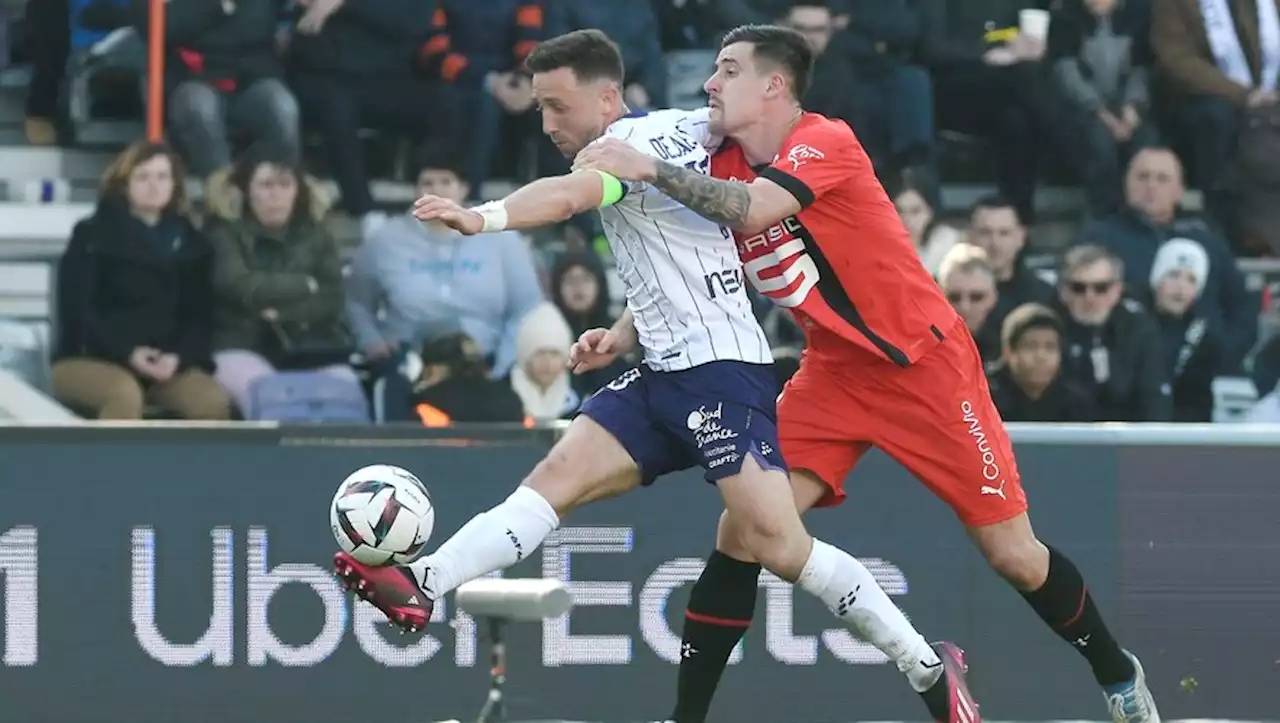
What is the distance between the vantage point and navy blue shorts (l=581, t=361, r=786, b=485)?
612cm

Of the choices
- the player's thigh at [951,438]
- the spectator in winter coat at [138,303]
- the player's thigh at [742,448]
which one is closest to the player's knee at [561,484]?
the player's thigh at [742,448]

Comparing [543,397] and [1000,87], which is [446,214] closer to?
[543,397]

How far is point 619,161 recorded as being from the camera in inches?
223

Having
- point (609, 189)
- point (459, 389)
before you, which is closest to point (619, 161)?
point (609, 189)

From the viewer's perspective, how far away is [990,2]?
442 inches

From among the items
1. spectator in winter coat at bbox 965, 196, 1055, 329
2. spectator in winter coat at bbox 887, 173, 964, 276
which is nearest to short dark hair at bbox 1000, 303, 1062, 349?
spectator in winter coat at bbox 965, 196, 1055, 329

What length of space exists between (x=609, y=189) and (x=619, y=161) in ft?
0.25

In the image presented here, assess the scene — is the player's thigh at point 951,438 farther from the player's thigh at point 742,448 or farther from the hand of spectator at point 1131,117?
the hand of spectator at point 1131,117

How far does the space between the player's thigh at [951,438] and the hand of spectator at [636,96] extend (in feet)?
13.6

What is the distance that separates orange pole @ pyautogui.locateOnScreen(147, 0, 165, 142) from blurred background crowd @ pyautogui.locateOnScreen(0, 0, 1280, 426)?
0.23 ft

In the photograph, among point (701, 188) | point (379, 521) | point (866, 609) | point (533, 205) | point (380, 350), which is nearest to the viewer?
point (533, 205)

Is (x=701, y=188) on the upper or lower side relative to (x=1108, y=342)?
upper

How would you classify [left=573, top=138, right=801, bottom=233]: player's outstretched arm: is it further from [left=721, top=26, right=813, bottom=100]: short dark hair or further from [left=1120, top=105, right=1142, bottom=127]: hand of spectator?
[left=1120, top=105, right=1142, bottom=127]: hand of spectator

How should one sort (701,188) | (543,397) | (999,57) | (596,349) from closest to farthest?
(701,188)
(596,349)
(543,397)
(999,57)
